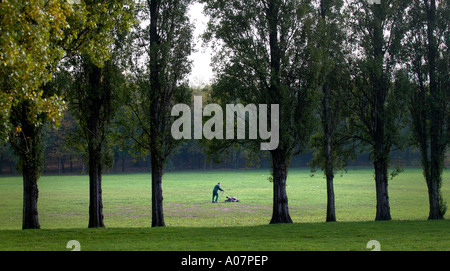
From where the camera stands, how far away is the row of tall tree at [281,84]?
67.1 ft

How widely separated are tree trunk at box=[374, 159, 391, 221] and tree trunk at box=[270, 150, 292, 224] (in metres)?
5.07

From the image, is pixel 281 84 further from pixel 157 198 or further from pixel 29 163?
pixel 29 163

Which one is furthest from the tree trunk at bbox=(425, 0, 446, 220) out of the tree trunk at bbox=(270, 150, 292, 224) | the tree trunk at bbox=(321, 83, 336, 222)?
the tree trunk at bbox=(270, 150, 292, 224)

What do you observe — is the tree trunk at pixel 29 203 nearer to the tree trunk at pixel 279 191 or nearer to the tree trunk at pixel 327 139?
the tree trunk at pixel 279 191

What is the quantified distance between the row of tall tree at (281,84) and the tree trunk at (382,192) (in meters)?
0.06

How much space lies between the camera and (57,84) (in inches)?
775

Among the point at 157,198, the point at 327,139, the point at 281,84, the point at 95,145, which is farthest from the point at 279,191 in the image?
the point at 95,145

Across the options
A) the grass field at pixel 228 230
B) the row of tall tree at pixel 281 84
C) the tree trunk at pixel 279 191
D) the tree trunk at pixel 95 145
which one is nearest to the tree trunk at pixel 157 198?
the row of tall tree at pixel 281 84

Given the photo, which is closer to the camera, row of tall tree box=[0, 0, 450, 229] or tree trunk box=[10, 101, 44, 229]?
tree trunk box=[10, 101, 44, 229]

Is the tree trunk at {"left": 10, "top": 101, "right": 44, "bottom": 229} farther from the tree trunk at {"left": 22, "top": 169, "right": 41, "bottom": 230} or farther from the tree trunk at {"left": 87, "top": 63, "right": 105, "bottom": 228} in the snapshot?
the tree trunk at {"left": 87, "top": 63, "right": 105, "bottom": 228}

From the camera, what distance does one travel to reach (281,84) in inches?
791

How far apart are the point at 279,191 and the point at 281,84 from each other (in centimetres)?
518

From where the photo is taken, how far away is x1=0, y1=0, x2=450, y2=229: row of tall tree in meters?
20.4
